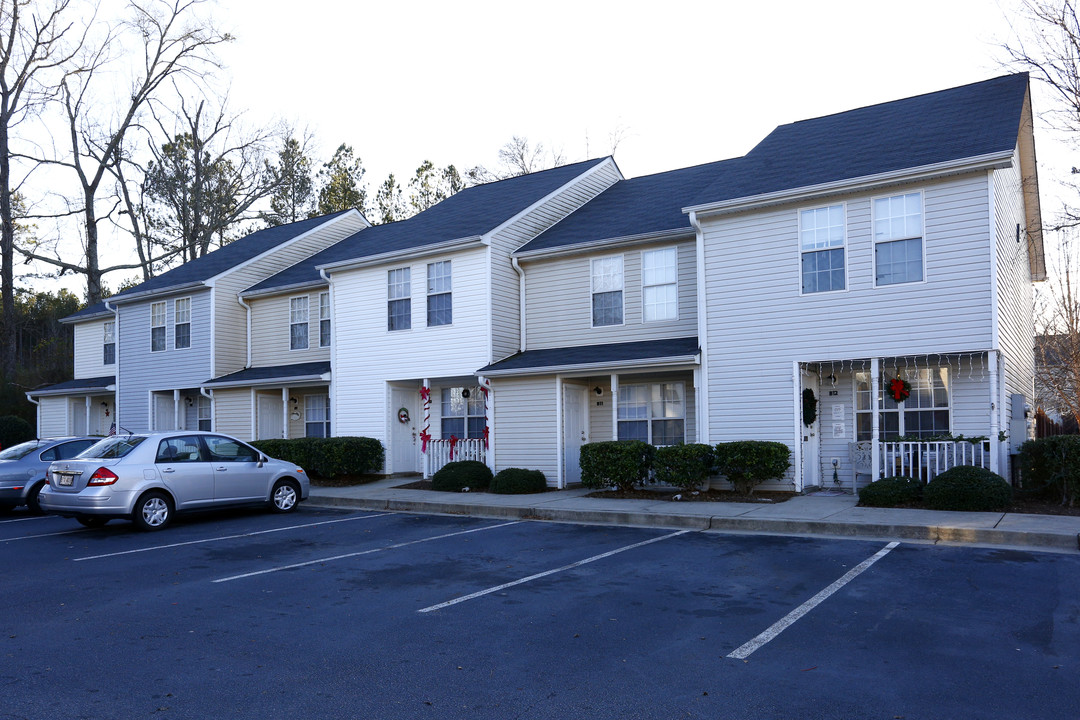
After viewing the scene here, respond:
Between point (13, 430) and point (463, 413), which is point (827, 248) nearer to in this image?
point (463, 413)

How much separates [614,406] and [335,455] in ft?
22.1

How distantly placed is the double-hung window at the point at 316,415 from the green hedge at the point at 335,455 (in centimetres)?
236

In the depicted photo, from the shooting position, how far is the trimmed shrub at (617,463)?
15227 millimetres

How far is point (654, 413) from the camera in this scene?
17.1m

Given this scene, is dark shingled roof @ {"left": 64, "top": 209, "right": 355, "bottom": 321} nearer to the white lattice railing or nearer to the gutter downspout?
the gutter downspout

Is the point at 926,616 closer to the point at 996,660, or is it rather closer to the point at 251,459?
the point at 996,660

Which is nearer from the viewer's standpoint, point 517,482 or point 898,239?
point 898,239

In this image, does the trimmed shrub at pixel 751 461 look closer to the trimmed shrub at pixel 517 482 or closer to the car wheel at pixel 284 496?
the trimmed shrub at pixel 517 482

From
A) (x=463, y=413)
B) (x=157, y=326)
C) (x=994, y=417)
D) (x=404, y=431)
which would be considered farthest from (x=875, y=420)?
(x=157, y=326)

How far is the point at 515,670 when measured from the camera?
569cm

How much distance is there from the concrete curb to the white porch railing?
3.46m

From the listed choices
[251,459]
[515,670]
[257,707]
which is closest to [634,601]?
[515,670]

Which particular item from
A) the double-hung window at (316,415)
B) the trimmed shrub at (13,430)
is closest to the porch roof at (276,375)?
the double-hung window at (316,415)

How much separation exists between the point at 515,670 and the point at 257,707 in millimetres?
1701
